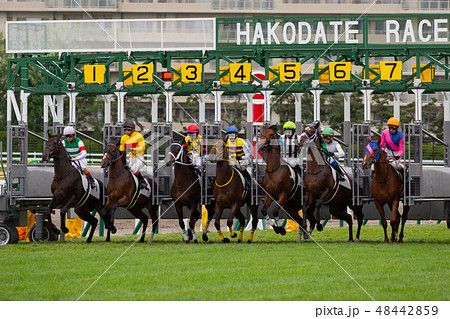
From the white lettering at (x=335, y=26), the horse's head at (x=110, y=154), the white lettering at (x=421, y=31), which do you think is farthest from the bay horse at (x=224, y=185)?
the white lettering at (x=421, y=31)

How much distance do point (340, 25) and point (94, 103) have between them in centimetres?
2202

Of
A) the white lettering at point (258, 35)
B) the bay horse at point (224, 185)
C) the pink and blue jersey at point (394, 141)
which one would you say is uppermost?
the white lettering at point (258, 35)

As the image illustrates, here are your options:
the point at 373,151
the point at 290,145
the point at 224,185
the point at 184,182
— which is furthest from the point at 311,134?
the point at 184,182

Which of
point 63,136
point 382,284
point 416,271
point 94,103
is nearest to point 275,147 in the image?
point 63,136

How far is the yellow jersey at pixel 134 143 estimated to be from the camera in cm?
1533

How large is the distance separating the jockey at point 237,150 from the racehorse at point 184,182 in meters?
0.72

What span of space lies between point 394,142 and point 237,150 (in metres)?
2.70

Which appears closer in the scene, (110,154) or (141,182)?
(110,154)

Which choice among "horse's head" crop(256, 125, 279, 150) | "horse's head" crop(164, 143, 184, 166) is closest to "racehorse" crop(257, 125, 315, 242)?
"horse's head" crop(256, 125, 279, 150)

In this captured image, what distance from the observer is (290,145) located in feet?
50.2

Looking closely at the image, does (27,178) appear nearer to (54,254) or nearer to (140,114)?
(54,254)

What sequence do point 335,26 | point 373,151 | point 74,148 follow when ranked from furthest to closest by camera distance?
point 335,26
point 74,148
point 373,151

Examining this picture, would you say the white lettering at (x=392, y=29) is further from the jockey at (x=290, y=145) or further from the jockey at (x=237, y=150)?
the jockey at (x=237, y=150)

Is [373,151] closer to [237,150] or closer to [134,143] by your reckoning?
[237,150]
